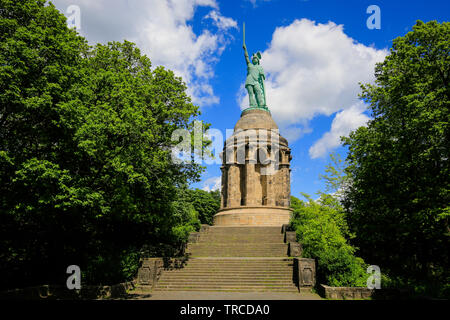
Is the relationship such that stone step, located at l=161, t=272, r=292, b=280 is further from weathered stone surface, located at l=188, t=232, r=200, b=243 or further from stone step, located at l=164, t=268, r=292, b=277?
weathered stone surface, located at l=188, t=232, r=200, b=243

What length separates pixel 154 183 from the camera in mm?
15414

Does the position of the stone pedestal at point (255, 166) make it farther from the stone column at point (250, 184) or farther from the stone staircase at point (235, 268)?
the stone staircase at point (235, 268)

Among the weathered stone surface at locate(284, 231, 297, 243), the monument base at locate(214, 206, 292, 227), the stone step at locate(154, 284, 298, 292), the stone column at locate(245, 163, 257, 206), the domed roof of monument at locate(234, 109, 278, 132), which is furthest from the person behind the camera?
the domed roof of monument at locate(234, 109, 278, 132)

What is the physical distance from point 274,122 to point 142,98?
75.3 feet

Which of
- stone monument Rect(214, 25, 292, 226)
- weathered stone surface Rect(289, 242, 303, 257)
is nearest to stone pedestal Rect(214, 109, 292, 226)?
stone monument Rect(214, 25, 292, 226)

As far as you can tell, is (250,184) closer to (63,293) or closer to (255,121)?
(255,121)

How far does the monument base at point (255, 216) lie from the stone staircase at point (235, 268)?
A: 20.1ft

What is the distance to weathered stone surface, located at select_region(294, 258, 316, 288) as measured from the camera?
14.0 m

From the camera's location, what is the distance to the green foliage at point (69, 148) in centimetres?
1055

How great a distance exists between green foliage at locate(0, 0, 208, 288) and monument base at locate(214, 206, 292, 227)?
43.4ft

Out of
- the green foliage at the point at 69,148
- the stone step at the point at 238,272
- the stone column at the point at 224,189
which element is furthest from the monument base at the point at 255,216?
the green foliage at the point at 69,148

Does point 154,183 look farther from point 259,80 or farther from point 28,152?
point 259,80

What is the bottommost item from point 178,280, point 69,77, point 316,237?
point 178,280

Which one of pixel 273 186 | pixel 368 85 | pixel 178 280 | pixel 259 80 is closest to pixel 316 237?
pixel 178 280
